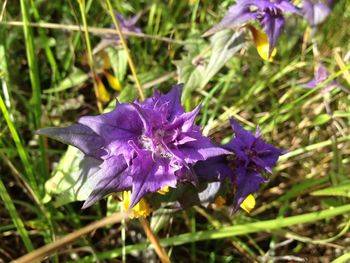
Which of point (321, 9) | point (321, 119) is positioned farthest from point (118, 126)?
point (321, 9)

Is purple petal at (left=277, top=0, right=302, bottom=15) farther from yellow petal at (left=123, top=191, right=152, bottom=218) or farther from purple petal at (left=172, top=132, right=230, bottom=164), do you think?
yellow petal at (left=123, top=191, right=152, bottom=218)

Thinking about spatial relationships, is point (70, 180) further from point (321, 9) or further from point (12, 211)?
point (321, 9)

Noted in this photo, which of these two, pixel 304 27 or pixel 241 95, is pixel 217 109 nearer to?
pixel 241 95

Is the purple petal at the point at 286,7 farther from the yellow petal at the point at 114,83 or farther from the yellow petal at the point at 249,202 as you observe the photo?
the yellow petal at the point at 114,83

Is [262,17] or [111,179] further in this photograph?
[262,17]

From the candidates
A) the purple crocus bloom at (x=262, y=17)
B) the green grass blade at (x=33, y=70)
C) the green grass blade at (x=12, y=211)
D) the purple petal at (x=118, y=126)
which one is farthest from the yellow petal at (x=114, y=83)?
the purple petal at (x=118, y=126)

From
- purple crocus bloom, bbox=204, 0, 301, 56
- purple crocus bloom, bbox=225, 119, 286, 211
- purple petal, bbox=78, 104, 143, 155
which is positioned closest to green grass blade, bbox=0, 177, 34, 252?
purple petal, bbox=78, 104, 143, 155
